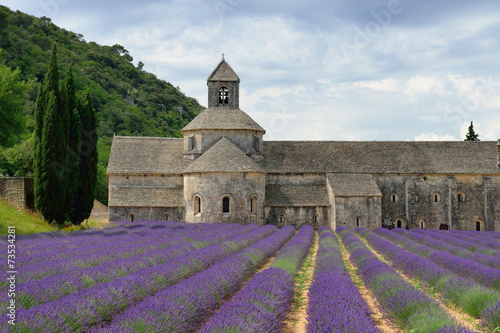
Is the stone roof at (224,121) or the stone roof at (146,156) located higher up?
the stone roof at (224,121)

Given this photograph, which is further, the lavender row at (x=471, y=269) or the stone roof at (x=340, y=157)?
the stone roof at (x=340, y=157)

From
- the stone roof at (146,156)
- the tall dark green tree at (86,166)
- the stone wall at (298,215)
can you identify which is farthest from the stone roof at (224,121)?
the tall dark green tree at (86,166)

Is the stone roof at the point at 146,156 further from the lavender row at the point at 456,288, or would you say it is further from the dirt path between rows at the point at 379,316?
the dirt path between rows at the point at 379,316

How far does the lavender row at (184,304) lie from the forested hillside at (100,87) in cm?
3812

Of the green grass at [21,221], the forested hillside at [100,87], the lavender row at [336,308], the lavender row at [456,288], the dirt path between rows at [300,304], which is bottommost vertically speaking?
the dirt path between rows at [300,304]

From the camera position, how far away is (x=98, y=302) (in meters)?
7.59

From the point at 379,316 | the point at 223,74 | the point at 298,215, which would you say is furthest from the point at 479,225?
the point at 379,316

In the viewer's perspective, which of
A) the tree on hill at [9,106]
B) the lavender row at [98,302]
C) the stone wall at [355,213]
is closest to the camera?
the lavender row at [98,302]

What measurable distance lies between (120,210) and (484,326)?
30.2m

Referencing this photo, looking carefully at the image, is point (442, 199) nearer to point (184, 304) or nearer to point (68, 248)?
point (68, 248)

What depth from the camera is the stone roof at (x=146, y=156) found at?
37.3 m

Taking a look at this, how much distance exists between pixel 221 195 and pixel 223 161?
2.44 m

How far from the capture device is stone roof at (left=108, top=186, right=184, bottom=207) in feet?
116

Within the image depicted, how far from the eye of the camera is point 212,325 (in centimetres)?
661
